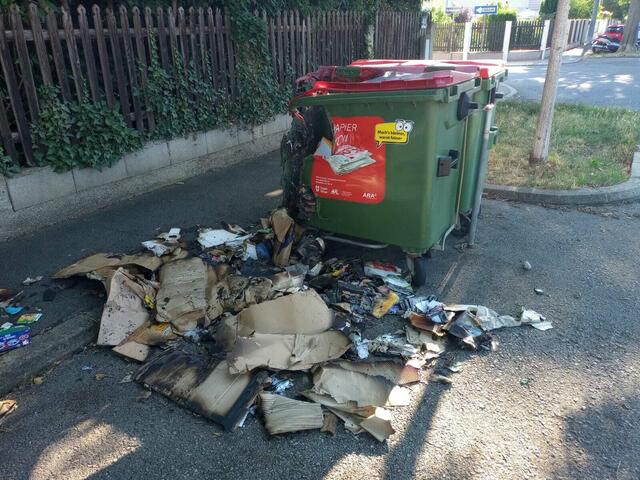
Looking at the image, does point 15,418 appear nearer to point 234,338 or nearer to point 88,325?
point 88,325

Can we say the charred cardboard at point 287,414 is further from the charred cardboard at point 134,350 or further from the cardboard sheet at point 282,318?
the charred cardboard at point 134,350

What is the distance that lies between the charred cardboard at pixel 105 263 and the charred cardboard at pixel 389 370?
163 centimetres

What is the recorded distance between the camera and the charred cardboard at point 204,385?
2400 mm

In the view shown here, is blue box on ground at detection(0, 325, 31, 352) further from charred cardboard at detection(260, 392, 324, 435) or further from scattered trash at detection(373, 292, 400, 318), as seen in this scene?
scattered trash at detection(373, 292, 400, 318)

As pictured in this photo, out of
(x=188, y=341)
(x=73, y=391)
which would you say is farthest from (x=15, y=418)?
(x=188, y=341)

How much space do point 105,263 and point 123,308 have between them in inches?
22.4

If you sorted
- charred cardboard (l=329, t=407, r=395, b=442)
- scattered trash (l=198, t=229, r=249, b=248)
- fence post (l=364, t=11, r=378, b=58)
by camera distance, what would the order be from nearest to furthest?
1. charred cardboard (l=329, t=407, r=395, b=442)
2. scattered trash (l=198, t=229, r=249, b=248)
3. fence post (l=364, t=11, r=378, b=58)

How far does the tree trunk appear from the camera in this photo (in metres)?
23.0

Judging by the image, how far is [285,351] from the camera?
9.04 ft

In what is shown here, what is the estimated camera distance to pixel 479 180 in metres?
4.05

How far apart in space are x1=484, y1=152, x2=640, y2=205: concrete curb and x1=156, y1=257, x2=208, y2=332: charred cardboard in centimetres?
363

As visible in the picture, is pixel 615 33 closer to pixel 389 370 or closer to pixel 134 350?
pixel 389 370

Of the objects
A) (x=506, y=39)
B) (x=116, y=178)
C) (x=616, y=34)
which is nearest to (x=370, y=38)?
(x=116, y=178)

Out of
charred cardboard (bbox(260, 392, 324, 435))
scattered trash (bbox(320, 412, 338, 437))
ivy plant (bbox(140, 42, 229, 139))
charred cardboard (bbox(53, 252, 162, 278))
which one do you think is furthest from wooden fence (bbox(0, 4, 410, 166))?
scattered trash (bbox(320, 412, 338, 437))
